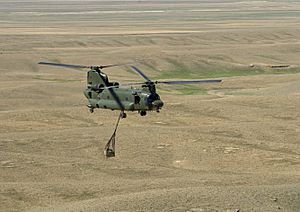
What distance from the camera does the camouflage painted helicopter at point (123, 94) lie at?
35656 millimetres

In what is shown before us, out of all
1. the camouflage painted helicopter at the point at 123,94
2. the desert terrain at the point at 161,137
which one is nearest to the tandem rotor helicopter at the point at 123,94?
the camouflage painted helicopter at the point at 123,94

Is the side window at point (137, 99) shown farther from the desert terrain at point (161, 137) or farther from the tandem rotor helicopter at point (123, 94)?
the desert terrain at point (161, 137)

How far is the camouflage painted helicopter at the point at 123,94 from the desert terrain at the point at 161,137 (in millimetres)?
4462

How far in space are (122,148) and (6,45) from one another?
79574 mm

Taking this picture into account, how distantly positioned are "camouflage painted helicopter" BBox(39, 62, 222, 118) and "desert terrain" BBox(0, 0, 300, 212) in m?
4.46

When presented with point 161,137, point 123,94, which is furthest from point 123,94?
point 161,137

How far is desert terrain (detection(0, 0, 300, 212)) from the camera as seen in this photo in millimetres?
37250

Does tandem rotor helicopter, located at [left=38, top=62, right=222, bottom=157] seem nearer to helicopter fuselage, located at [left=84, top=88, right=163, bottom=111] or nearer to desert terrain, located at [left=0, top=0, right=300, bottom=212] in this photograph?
helicopter fuselage, located at [left=84, top=88, right=163, bottom=111]

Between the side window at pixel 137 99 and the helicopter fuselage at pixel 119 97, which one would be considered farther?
the side window at pixel 137 99

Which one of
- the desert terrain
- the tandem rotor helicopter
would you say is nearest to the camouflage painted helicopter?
the tandem rotor helicopter

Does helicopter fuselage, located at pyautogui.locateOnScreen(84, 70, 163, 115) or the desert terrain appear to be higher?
helicopter fuselage, located at pyautogui.locateOnScreen(84, 70, 163, 115)

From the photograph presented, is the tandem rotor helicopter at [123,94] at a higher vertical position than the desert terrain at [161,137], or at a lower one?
higher

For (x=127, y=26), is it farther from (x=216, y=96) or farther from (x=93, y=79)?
(x=93, y=79)

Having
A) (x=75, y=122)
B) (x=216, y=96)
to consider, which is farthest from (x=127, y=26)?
(x=75, y=122)
